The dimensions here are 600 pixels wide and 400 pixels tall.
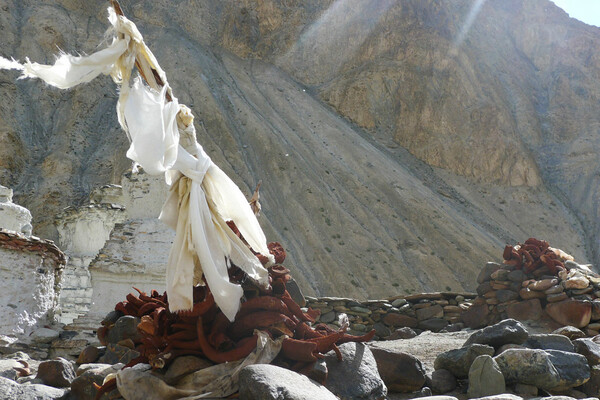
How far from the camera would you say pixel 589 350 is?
474cm

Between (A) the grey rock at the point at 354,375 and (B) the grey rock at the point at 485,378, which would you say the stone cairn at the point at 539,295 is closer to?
(B) the grey rock at the point at 485,378

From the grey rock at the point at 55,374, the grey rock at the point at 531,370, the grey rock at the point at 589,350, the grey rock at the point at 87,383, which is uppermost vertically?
the grey rock at the point at 589,350

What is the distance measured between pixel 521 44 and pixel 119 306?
4122 cm

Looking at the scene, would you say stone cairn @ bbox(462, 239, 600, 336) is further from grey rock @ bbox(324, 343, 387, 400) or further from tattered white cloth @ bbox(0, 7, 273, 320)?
tattered white cloth @ bbox(0, 7, 273, 320)

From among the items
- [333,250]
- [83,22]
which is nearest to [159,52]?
[83,22]

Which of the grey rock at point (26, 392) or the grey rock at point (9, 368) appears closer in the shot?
the grey rock at point (26, 392)

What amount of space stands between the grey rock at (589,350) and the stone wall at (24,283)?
6038 mm

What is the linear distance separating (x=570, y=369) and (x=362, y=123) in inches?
1157

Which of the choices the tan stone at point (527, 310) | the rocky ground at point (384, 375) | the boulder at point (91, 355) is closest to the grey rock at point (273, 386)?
the rocky ground at point (384, 375)

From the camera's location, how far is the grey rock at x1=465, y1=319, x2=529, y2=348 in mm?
4910

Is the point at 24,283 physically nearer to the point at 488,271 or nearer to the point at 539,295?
the point at 488,271

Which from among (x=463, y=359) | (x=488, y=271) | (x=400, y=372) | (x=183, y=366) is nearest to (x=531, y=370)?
(x=463, y=359)

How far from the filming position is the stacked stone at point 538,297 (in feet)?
24.1

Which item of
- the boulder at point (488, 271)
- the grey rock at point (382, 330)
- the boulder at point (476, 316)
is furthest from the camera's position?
the grey rock at point (382, 330)
